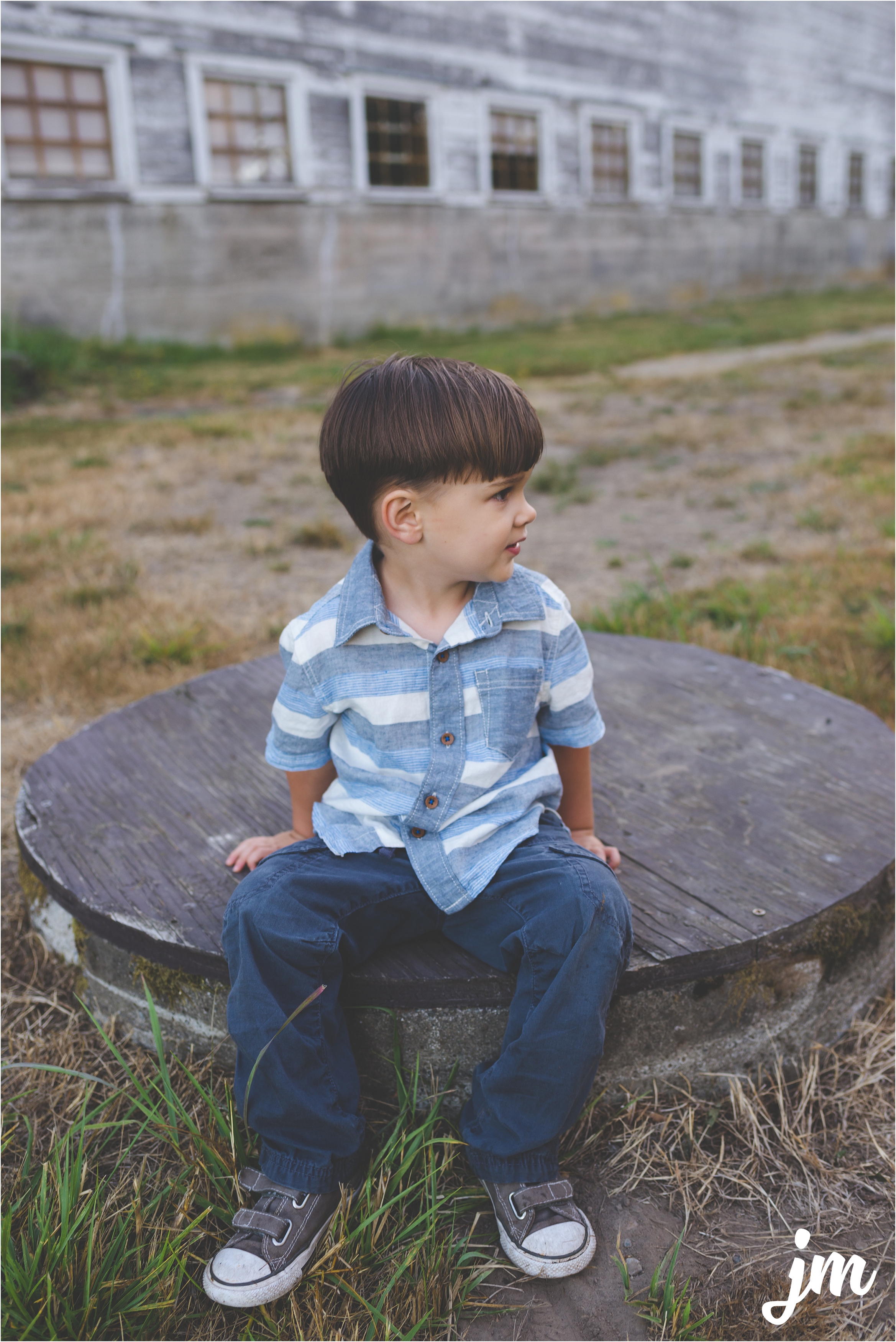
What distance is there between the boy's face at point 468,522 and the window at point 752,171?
17.6 metres

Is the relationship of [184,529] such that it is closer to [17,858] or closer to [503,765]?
[17,858]

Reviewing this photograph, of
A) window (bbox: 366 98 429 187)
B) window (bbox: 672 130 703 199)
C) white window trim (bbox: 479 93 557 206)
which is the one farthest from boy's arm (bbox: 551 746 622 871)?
window (bbox: 672 130 703 199)

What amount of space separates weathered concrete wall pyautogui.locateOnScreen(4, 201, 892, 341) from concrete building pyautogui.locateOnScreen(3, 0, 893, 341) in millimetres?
24

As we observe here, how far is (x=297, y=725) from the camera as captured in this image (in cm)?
160

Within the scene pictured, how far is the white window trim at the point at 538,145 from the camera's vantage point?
41.2 ft

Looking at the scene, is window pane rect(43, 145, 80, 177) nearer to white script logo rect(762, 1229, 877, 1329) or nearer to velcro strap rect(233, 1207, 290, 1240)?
velcro strap rect(233, 1207, 290, 1240)

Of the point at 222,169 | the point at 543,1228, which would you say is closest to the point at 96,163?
the point at 222,169

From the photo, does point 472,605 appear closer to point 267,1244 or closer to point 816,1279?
point 267,1244

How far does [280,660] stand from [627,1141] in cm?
148

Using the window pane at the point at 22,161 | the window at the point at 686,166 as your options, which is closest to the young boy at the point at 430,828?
the window pane at the point at 22,161

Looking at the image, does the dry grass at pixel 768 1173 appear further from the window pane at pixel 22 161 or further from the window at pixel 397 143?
the window at pixel 397 143

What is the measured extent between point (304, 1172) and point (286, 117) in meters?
11.5

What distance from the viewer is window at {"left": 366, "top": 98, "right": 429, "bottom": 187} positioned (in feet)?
37.9

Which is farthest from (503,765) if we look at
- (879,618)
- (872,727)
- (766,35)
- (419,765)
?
(766,35)
